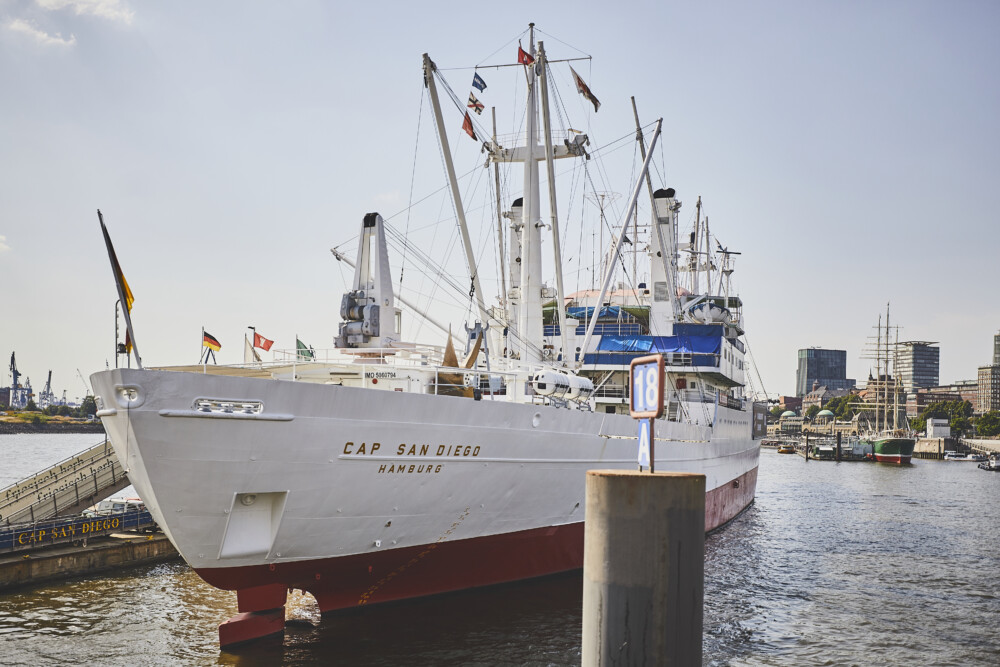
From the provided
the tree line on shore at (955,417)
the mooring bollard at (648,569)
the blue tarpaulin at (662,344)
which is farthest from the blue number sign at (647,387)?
the tree line on shore at (955,417)

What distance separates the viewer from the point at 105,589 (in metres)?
18.8

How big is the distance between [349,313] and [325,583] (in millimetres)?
6544

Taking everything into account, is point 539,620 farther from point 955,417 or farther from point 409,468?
point 955,417

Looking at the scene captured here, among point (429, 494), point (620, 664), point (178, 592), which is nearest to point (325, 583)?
point (429, 494)

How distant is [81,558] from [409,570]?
10.1 meters

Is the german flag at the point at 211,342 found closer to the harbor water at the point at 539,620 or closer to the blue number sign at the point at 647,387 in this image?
the harbor water at the point at 539,620

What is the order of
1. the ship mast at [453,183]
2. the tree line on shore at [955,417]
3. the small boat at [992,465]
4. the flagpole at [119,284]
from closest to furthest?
the flagpole at [119,284], the ship mast at [453,183], the small boat at [992,465], the tree line on shore at [955,417]

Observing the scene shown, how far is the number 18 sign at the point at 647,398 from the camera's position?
7.71 meters

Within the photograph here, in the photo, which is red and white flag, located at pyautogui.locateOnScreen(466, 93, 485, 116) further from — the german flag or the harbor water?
the harbor water

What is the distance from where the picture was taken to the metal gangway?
22891mm

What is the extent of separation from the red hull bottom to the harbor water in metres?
0.36

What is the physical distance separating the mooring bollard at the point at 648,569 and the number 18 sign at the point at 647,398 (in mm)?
531

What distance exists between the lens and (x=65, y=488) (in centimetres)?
2400

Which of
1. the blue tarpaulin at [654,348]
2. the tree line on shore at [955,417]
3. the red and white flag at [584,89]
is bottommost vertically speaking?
the tree line on shore at [955,417]
